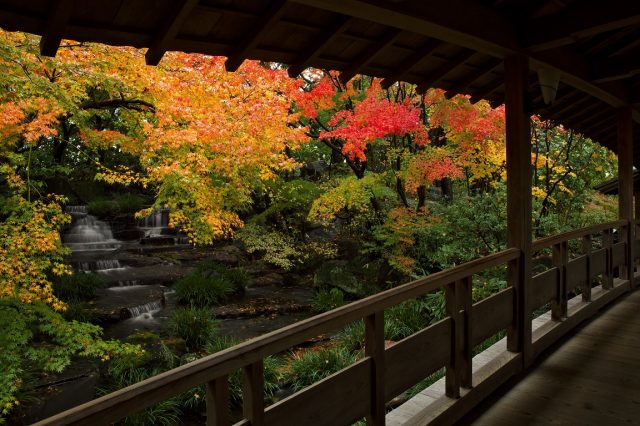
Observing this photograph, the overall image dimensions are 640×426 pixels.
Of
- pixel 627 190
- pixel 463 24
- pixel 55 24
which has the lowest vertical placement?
pixel 627 190

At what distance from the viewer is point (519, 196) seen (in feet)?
12.1

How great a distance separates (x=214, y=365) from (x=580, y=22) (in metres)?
3.09

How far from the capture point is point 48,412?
5656mm

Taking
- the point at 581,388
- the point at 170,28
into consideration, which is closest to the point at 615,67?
the point at 581,388

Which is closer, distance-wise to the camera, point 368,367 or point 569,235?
point 368,367

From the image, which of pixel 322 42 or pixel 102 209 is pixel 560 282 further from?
pixel 102 209

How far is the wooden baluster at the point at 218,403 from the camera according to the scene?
157 cm

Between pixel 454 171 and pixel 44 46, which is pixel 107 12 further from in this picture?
pixel 454 171

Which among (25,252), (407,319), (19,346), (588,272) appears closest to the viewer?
(588,272)

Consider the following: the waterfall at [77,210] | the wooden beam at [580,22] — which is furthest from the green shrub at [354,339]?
the waterfall at [77,210]

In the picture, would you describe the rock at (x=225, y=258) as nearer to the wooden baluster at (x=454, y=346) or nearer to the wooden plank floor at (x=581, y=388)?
the wooden plank floor at (x=581, y=388)

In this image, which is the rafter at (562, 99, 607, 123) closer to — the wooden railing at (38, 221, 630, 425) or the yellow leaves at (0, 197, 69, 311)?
the wooden railing at (38, 221, 630, 425)

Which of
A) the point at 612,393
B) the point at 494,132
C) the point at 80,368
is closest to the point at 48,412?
the point at 80,368

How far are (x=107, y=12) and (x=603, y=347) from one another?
14.9 feet
